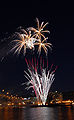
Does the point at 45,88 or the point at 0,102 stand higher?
the point at 0,102

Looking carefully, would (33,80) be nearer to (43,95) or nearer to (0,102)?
(43,95)

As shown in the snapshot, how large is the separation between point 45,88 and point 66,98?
129710 mm

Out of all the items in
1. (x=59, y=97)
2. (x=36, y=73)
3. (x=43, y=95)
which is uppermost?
(x=59, y=97)

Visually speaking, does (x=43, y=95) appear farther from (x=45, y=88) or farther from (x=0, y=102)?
(x=0, y=102)

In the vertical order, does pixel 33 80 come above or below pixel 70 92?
below

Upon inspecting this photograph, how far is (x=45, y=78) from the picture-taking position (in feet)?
151

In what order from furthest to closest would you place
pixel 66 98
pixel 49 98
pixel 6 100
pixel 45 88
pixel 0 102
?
pixel 66 98, pixel 6 100, pixel 0 102, pixel 49 98, pixel 45 88

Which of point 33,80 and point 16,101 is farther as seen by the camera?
point 16,101

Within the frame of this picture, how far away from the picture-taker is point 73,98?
162 meters

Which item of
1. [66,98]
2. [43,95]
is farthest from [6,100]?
[43,95]

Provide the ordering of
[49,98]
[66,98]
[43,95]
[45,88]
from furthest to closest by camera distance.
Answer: [66,98], [49,98], [43,95], [45,88]

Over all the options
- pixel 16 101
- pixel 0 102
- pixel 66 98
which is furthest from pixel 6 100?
pixel 66 98

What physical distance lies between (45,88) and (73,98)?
397ft

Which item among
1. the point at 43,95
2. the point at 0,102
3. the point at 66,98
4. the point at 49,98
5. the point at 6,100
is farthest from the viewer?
the point at 66,98
